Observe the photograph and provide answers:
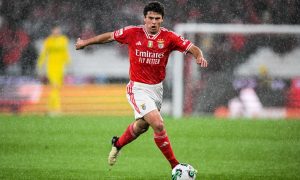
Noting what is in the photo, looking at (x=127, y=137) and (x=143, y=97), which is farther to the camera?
(x=127, y=137)

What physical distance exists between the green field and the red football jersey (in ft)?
4.01

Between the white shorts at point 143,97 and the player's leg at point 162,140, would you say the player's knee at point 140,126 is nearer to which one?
the white shorts at point 143,97

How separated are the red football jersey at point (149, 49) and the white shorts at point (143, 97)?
65 mm

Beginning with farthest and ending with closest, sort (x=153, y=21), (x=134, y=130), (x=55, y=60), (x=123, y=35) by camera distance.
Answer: (x=55, y=60)
(x=134, y=130)
(x=123, y=35)
(x=153, y=21)

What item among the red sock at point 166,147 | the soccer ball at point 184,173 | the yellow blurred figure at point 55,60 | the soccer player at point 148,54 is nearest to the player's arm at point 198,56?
the soccer player at point 148,54

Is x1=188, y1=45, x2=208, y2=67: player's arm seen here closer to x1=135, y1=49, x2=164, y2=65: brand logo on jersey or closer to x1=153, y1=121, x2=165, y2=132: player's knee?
x1=135, y1=49, x2=164, y2=65: brand logo on jersey

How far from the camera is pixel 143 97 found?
844 cm

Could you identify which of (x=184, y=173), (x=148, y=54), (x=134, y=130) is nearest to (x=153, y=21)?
(x=148, y=54)

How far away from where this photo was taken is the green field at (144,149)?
901 centimetres

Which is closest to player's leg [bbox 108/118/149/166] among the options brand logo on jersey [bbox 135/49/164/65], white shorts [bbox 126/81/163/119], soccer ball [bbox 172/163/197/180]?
white shorts [bbox 126/81/163/119]

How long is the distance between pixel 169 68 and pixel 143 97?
11192mm

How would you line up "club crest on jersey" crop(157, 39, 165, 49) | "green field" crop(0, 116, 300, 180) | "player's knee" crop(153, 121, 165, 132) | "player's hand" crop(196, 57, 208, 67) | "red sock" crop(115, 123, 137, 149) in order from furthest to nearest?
"green field" crop(0, 116, 300, 180)
"red sock" crop(115, 123, 137, 149)
"club crest on jersey" crop(157, 39, 165, 49)
"player's knee" crop(153, 121, 165, 132)
"player's hand" crop(196, 57, 208, 67)

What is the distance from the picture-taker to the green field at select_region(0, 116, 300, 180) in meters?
9.01

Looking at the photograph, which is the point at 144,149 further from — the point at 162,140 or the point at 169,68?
the point at 169,68
